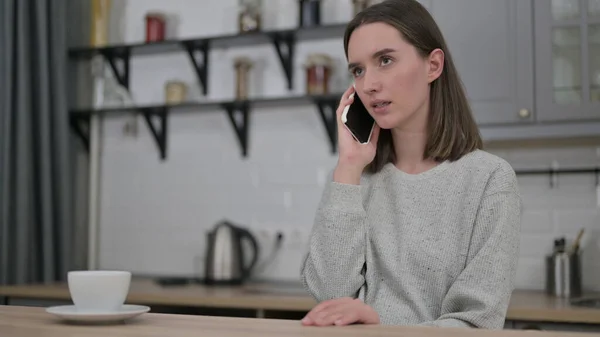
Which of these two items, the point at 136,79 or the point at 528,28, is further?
the point at 136,79

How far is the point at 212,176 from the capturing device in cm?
330

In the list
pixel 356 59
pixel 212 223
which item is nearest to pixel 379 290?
pixel 356 59

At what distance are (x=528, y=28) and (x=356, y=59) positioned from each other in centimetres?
127

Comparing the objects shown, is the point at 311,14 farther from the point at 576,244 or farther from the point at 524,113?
the point at 576,244

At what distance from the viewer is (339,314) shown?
1138 millimetres

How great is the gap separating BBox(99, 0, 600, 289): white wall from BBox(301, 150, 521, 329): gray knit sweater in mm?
1493

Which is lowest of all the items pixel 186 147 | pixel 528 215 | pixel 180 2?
pixel 528 215

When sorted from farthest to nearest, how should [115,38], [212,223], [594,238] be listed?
1. [115,38]
2. [212,223]
3. [594,238]

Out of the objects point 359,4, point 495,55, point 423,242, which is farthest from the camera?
point 359,4

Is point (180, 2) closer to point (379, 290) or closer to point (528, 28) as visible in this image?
point (528, 28)

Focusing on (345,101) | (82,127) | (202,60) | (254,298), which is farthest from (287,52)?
(345,101)

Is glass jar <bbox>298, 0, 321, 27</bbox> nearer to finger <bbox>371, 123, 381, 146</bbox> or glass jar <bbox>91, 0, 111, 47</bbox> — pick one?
glass jar <bbox>91, 0, 111, 47</bbox>

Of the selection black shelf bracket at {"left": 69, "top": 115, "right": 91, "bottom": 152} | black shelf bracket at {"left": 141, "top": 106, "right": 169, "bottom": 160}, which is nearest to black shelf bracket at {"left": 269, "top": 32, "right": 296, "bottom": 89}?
black shelf bracket at {"left": 141, "top": 106, "right": 169, "bottom": 160}

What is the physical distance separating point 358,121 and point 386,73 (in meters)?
0.13
